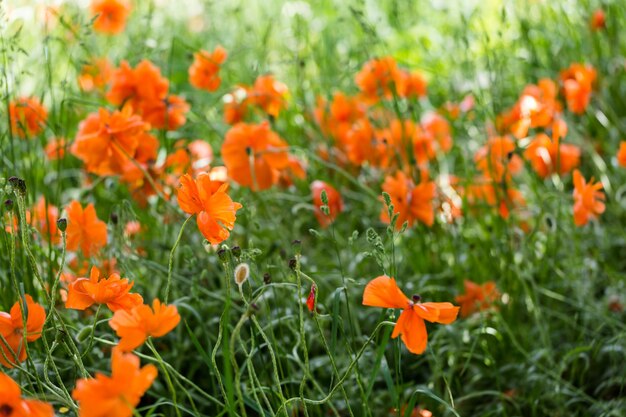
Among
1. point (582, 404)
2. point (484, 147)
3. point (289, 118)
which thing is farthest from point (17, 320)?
point (289, 118)

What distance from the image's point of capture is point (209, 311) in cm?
185

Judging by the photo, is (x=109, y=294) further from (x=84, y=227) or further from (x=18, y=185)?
(x=84, y=227)

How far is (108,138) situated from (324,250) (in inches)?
30.2

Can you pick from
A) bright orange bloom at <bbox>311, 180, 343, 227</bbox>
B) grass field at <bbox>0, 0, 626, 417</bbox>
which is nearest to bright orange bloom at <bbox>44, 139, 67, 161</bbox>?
grass field at <bbox>0, 0, 626, 417</bbox>

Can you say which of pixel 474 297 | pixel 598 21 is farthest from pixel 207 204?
pixel 598 21

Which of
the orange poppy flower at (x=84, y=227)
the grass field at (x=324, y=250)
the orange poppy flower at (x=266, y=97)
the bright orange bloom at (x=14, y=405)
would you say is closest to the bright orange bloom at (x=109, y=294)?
the grass field at (x=324, y=250)

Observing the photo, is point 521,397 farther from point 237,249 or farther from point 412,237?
point 237,249

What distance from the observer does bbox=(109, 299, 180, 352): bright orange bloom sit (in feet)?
3.21

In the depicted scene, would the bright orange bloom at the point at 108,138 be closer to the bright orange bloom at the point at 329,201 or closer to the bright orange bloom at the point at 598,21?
the bright orange bloom at the point at 329,201

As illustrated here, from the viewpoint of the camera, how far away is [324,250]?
7.43 ft

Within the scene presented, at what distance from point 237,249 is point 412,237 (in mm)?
1006

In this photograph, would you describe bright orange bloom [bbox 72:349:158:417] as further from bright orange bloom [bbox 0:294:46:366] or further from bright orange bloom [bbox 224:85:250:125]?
bright orange bloom [bbox 224:85:250:125]

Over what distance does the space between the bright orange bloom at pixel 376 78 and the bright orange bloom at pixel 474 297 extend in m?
0.56

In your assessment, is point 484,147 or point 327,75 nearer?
point 484,147
